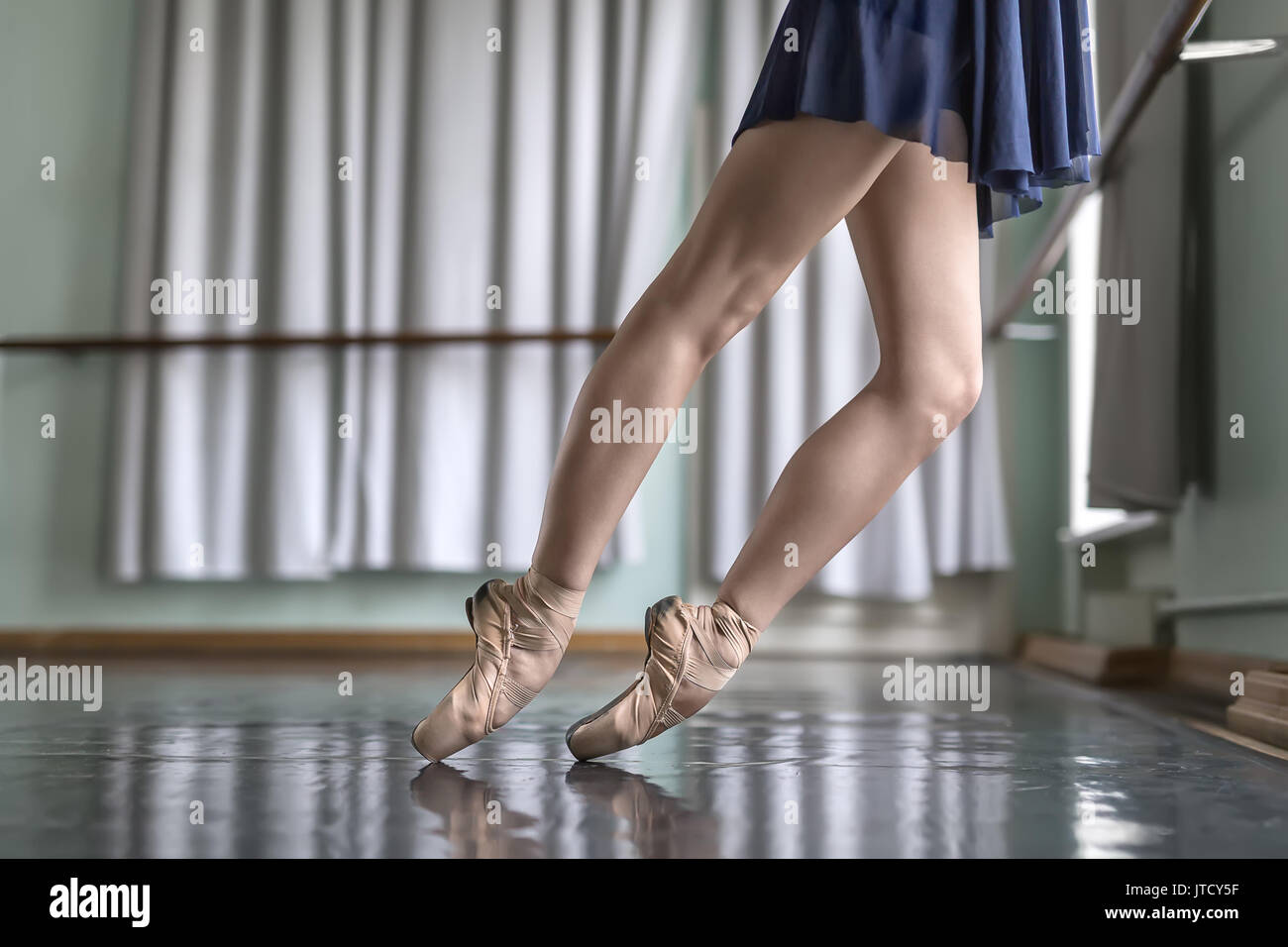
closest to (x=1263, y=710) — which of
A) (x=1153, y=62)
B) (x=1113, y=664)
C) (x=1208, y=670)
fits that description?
→ (x=1208, y=670)

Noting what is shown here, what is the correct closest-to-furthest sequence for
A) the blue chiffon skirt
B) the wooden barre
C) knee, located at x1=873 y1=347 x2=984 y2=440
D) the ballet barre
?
1. the blue chiffon skirt
2. knee, located at x1=873 y1=347 x2=984 y2=440
3. the ballet barre
4. the wooden barre

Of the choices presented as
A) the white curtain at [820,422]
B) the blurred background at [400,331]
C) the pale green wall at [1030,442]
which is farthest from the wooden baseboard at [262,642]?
the pale green wall at [1030,442]

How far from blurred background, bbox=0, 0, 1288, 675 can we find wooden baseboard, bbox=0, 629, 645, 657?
22mm

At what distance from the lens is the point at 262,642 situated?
2494 millimetres

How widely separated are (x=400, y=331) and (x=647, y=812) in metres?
2.11

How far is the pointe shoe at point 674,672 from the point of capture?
76 centimetres

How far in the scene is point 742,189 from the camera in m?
0.72

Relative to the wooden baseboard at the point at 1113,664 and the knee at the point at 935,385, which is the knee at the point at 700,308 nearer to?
the knee at the point at 935,385

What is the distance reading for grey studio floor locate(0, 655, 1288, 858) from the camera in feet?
1.77

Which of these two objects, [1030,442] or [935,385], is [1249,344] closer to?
[935,385]

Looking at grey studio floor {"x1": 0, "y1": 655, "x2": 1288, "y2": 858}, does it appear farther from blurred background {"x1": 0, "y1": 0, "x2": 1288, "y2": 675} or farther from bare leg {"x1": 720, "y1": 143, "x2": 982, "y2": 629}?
blurred background {"x1": 0, "y1": 0, "x2": 1288, "y2": 675}

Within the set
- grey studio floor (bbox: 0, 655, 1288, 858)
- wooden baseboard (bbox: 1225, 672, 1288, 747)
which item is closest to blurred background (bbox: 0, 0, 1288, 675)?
grey studio floor (bbox: 0, 655, 1288, 858)
